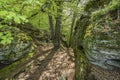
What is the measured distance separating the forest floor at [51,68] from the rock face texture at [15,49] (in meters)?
0.72

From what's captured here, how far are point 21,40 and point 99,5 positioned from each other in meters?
3.93

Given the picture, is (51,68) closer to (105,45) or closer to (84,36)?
(84,36)

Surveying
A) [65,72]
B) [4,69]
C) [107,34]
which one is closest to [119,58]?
[107,34]

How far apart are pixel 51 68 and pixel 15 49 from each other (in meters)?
1.83

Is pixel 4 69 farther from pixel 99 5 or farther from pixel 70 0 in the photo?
pixel 99 5

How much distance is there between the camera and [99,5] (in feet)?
23.4

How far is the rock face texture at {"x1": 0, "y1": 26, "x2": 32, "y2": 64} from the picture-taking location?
6788 mm

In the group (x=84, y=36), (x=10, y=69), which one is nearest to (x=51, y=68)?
(x=10, y=69)

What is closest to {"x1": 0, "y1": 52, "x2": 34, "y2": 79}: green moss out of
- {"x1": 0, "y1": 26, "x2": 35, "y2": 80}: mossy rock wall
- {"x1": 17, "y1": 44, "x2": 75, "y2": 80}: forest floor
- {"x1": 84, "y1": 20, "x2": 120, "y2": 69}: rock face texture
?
{"x1": 0, "y1": 26, "x2": 35, "y2": 80}: mossy rock wall

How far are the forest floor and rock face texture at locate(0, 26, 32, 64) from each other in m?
0.72

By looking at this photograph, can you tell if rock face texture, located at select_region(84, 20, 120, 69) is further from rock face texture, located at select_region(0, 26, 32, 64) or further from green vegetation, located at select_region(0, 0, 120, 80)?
rock face texture, located at select_region(0, 26, 32, 64)

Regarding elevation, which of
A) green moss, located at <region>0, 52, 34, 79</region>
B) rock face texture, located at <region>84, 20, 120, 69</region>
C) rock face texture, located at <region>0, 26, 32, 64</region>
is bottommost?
green moss, located at <region>0, 52, 34, 79</region>

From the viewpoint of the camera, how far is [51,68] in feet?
22.1

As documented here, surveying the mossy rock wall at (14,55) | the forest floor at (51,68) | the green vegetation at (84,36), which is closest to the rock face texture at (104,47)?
the green vegetation at (84,36)
